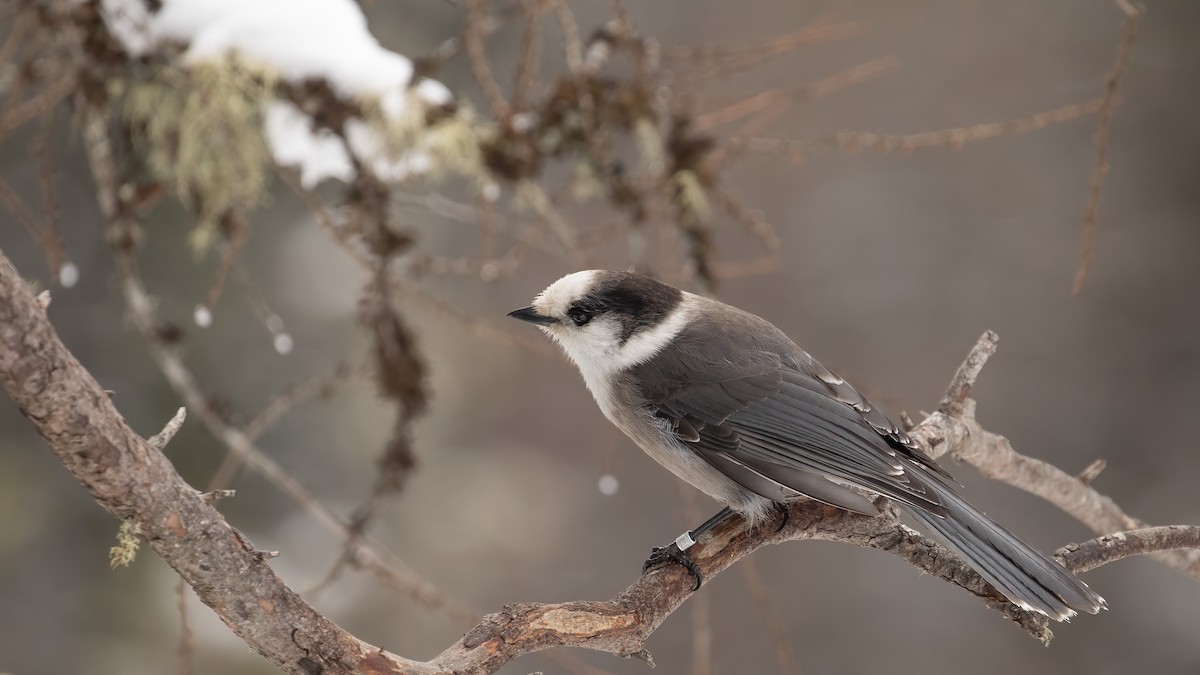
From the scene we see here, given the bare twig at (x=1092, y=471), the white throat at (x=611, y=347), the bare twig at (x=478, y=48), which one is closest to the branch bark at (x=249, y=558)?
the bare twig at (x=1092, y=471)

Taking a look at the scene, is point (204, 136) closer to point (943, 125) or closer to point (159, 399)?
point (159, 399)

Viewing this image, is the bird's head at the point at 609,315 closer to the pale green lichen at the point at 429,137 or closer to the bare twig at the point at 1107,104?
the pale green lichen at the point at 429,137

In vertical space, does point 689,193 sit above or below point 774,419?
above

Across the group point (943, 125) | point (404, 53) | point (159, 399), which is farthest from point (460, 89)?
point (943, 125)

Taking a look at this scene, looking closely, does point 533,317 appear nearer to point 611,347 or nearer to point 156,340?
point 611,347

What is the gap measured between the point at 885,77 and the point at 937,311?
178 cm

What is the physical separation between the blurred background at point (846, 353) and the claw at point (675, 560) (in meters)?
3.21

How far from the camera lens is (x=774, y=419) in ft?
9.41

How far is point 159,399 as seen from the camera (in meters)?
5.41

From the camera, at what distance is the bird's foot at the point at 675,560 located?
2.49 metres

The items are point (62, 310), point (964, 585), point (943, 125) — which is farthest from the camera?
point (943, 125)

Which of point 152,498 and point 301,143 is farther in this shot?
point 301,143

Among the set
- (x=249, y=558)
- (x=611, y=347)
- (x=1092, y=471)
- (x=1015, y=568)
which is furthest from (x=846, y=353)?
(x=249, y=558)

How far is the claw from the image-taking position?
249cm
